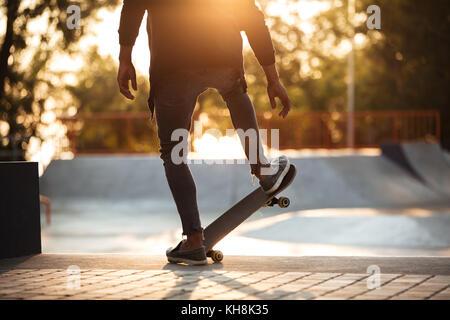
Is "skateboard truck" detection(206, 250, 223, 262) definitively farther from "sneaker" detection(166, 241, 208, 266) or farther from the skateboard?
"sneaker" detection(166, 241, 208, 266)

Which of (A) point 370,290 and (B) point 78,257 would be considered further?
(B) point 78,257

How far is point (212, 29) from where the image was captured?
189 inches

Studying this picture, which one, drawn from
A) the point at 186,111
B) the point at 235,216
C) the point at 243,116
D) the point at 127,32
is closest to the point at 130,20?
the point at 127,32

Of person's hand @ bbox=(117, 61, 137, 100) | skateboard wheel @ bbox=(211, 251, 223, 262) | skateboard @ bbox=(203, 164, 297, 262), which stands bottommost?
skateboard wheel @ bbox=(211, 251, 223, 262)

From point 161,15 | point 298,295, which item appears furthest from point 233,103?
point 298,295

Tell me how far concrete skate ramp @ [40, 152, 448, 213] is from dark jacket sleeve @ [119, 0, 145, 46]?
14367 millimetres

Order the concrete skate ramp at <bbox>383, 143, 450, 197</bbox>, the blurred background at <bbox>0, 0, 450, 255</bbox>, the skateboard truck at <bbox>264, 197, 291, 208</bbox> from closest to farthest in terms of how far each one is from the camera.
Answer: the skateboard truck at <bbox>264, 197, 291, 208</bbox> → the blurred background at <bbox>0, 0, 450, 255</bbox> → the concrete skate ramp at <bbox>383, 143, 450, 197</bbox>

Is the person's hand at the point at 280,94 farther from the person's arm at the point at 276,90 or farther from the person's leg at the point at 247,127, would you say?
the person's leg at the point at 247,127

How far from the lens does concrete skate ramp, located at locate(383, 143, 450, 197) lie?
2252cm

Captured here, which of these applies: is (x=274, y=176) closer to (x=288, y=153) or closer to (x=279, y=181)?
(x=279, y=181)

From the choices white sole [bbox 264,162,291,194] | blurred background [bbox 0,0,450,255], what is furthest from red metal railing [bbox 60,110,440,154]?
white sole [bbox 264,162,291,194]

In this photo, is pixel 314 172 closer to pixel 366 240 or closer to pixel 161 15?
pixel 366 240

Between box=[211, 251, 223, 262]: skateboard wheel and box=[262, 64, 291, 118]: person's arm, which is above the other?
box=[262, 64, 291, 118]: person's arm
